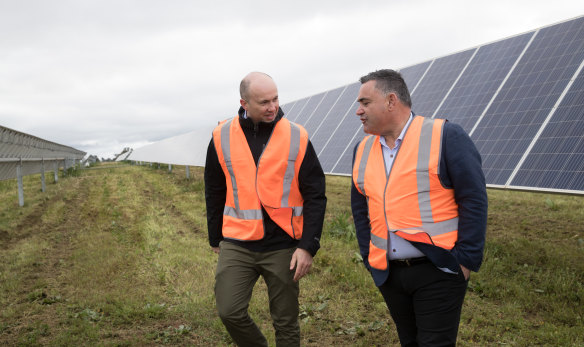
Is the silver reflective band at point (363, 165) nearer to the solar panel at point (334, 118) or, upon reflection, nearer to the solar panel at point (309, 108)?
the solar panel at point (334, 118)

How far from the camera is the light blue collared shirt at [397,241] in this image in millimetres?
2609

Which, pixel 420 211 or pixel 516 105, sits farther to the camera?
pixel 516 105

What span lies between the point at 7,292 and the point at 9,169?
10.1 metres

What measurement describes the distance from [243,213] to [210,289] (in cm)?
297

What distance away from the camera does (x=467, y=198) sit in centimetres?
248

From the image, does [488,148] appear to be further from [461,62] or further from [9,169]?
[9,169]

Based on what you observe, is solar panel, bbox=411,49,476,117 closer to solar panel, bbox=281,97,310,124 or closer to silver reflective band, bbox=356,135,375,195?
solar panel, bbox=281,97,310,124

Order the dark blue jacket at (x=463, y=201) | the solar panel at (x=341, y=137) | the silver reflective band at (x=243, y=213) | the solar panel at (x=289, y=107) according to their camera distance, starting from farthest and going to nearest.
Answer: the solar panel at (x=289, y=107) < the solar panel at (x=341, y=137) < the silver reflective band at (x=243, y=213) < the dark blue jacket at (x=463, y=201)

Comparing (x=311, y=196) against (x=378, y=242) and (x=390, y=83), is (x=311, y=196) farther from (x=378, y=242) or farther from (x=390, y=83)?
(x=390, y=83)

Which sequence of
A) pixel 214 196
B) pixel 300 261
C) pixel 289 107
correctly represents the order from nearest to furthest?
pixel 300 261 < pixel 214 196 < pixel 289 107

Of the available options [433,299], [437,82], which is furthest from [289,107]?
[433,299]

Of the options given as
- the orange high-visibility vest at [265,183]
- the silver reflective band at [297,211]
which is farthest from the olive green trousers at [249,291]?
the silver reflective band at [297,211]

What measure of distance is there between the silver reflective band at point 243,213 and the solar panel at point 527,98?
5.02 metres

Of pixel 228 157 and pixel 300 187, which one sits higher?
pixel 228 157
